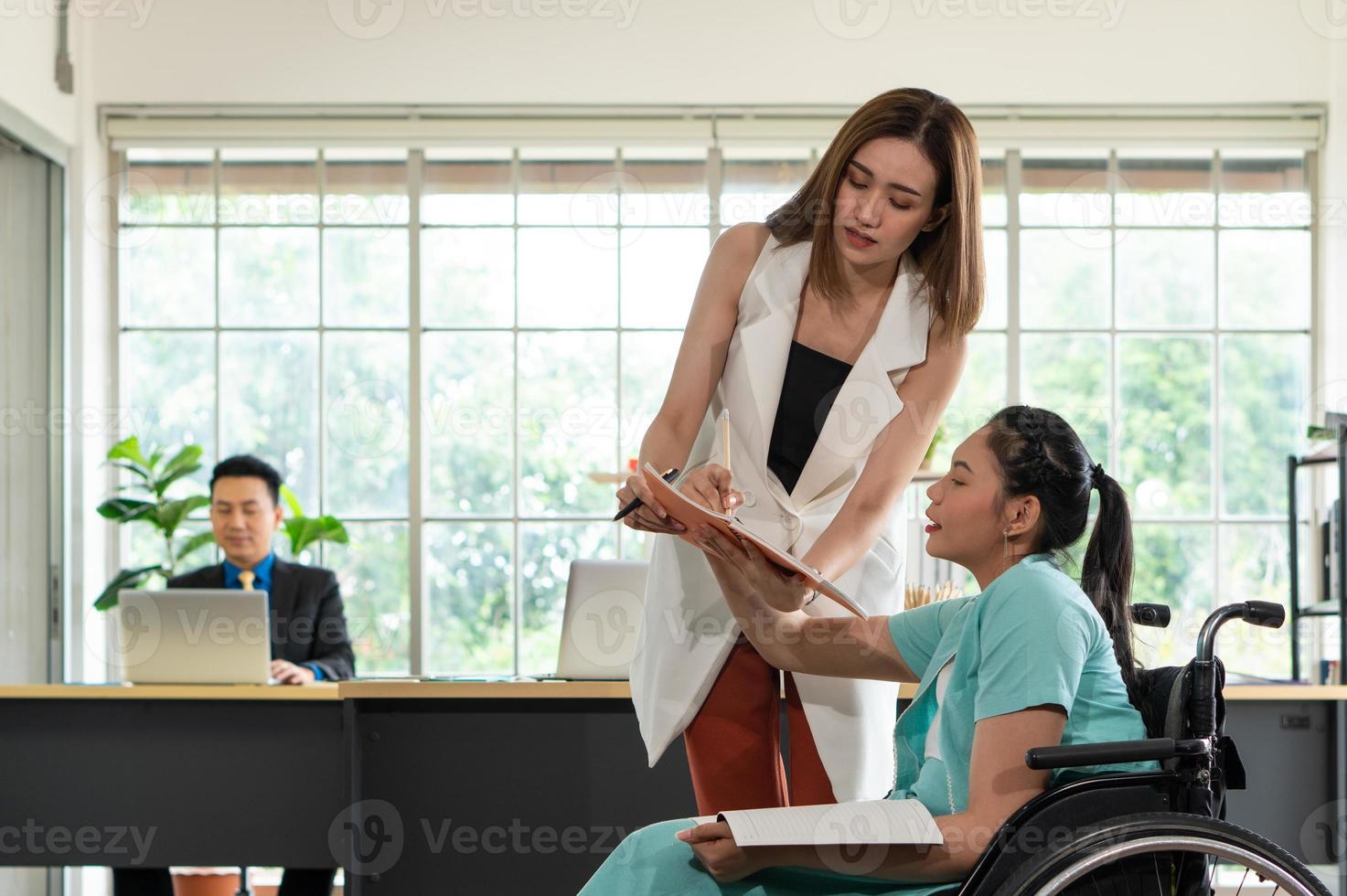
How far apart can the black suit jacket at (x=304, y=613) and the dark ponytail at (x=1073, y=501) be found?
2460 mm

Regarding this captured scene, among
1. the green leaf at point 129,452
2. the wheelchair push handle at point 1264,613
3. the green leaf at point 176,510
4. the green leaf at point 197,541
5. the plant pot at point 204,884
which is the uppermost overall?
the green leaf at point 129,452

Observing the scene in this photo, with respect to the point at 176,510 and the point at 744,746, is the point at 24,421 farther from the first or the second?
the point at 744,746

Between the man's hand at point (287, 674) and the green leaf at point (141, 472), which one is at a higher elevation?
the green leaf at point (141, 472)

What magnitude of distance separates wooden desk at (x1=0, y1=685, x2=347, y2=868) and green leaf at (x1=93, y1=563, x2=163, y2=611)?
6.20 ft

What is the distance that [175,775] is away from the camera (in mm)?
2410

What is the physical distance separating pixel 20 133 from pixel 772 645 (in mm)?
3792

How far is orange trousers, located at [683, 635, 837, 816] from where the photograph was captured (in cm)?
158

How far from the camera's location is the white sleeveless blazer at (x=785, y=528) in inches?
62.5

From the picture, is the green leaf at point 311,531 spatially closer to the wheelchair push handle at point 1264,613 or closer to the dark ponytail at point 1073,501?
the dark ponytail at point 1073,501

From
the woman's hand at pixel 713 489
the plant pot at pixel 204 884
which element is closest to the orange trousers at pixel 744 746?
the woman's hand at pixel 713 489

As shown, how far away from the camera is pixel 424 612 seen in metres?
4.75

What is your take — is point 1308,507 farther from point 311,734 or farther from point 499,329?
point 311,734

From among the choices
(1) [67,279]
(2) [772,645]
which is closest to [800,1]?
(1) [67,279]

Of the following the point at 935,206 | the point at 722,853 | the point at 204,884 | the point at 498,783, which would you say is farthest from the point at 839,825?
the point at 204,884
